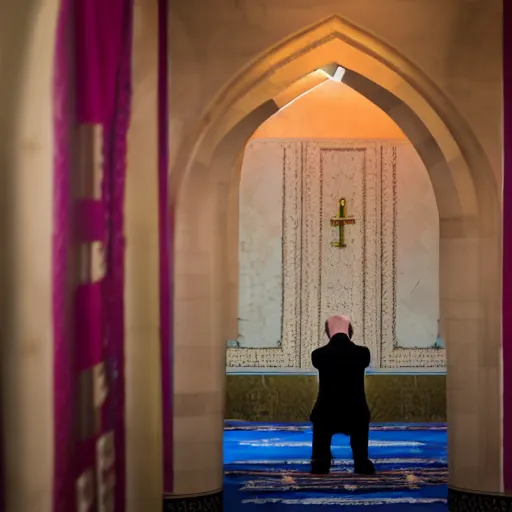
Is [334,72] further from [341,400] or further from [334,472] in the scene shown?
[334,472]

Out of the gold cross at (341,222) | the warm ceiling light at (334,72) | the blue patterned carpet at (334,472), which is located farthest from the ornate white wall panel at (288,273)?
the warm ceiling light at (334,72)

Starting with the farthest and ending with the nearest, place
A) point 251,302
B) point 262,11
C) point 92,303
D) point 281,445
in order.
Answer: point 251,302 < point 281,445 < point 262,11 < point 92,303

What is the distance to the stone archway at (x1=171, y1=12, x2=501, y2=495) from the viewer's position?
13.6 feet

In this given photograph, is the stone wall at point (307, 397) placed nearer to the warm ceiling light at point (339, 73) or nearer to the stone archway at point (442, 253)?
the stone archway at point (442, 253)

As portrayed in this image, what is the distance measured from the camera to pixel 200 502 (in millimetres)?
4160

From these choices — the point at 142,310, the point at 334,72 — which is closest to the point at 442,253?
the point at 334,72

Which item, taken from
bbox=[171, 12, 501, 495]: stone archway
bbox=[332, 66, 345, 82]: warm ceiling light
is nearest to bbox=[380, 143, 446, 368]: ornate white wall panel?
bbox=[332, 66, 345, 82]: warm ceiling light

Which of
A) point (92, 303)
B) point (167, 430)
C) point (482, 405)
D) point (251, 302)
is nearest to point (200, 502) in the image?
point (167, 430)

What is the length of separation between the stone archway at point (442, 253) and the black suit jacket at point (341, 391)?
3.81 ft

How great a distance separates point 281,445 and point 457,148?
3.01 metres

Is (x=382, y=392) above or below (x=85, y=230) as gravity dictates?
below

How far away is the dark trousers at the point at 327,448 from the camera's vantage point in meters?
5.37

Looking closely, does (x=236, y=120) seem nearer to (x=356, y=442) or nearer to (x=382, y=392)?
(x=356, y=442)

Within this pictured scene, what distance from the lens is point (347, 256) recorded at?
23.6 ft
